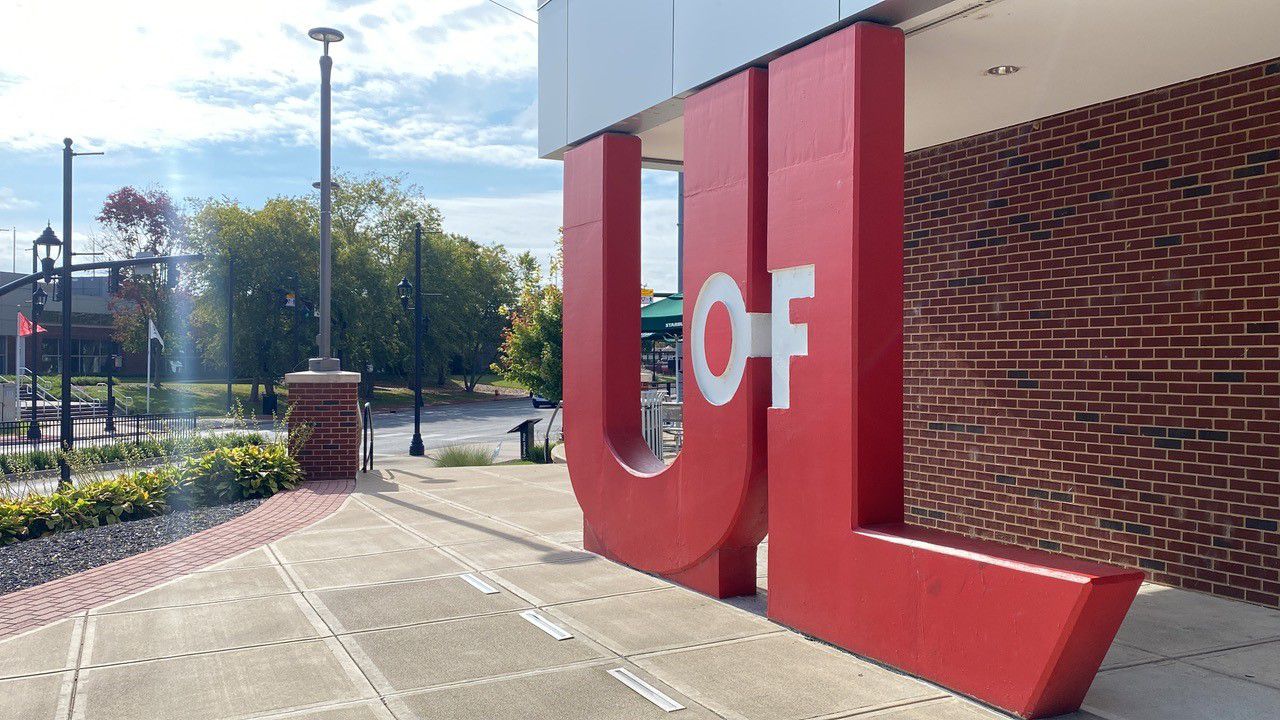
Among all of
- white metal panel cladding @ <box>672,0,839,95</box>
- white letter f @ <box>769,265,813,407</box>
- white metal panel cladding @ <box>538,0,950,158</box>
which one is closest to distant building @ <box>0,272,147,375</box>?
white metal panel cladding @ <box>538,0,950,158</box>

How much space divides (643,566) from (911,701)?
10.5ft

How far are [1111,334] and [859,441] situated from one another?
2983 mm

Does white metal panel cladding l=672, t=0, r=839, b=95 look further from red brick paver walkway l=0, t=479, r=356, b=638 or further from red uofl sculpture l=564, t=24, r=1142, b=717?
red brick paver walkway l=0, t=479, r=356, b=638

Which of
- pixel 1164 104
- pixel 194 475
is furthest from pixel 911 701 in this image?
pixel 194 475

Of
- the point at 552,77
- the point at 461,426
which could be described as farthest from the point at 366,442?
the point at 461,426

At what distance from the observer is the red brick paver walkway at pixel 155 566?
654cm

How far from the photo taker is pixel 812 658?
5234 millimetres

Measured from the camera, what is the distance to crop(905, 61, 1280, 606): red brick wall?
613 cm

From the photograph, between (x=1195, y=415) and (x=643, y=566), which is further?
(x=643, y=566)

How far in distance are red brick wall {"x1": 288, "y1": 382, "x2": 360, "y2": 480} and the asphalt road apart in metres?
7.48

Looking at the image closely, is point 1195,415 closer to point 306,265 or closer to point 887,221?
point 887,221

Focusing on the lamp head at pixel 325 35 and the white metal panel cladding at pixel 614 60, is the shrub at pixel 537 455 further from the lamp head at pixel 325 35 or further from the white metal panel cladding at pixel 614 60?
the white metal panel cladding at pixel 614 60

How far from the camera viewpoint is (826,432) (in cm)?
540

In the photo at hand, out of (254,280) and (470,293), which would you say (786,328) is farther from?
(470,293)
